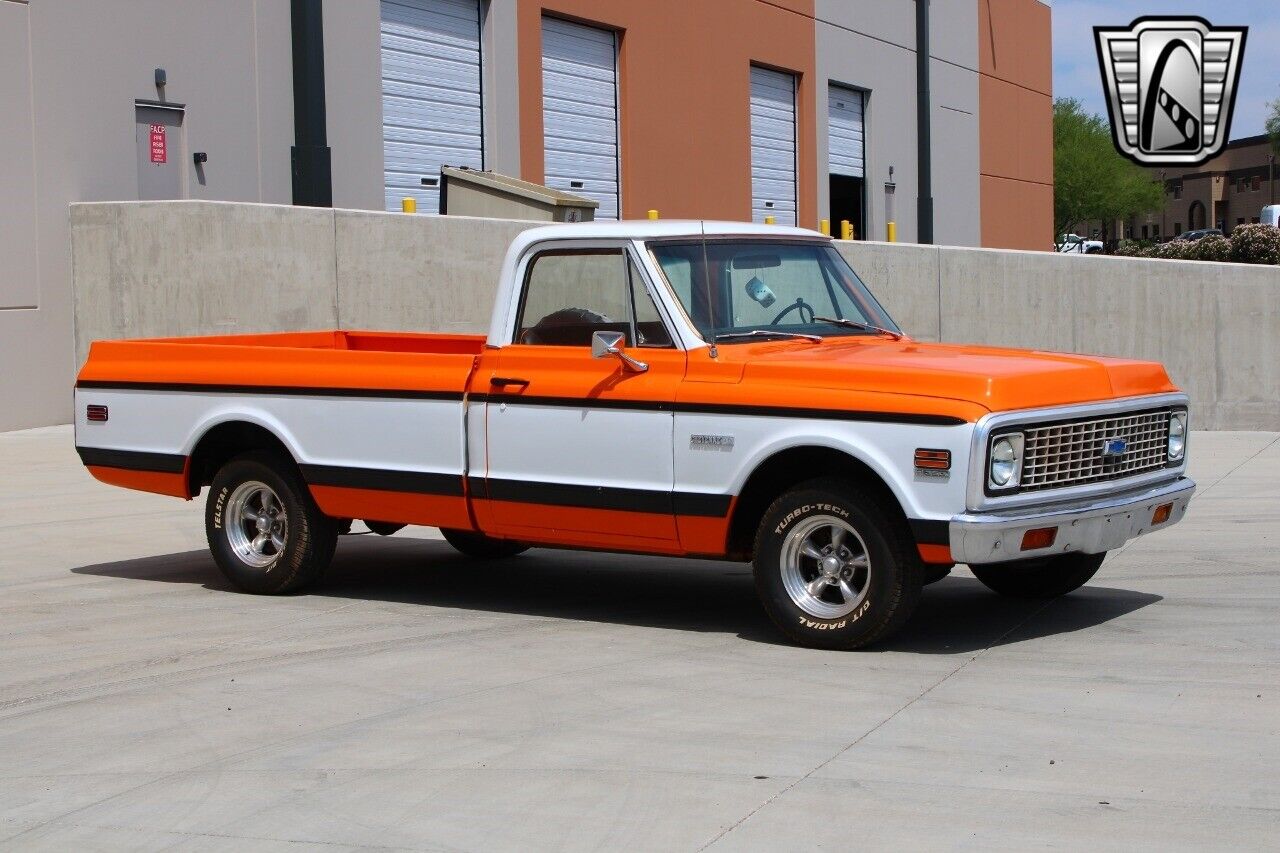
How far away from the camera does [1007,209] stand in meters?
47.4

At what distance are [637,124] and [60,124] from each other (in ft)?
40.7

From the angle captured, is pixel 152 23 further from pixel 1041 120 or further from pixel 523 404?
pixel 1041 120

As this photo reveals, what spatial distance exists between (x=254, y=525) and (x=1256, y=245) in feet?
82.8

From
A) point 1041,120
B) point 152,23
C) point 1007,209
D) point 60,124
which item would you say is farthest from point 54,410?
point 1041,120

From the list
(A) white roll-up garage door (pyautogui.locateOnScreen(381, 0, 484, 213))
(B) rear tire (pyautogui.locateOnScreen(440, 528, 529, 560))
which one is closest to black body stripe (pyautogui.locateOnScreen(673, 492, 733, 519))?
(B) rear tire (pyautogui.locateOnScreen(440, 528, 529, 560))

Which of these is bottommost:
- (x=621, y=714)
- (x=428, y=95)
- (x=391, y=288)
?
(x=621, y=714)

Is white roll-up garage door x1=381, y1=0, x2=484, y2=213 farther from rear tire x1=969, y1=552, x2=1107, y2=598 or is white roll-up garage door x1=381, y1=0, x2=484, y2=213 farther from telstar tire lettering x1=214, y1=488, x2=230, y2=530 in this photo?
rear tire x1=969, y1=552, x2=1107, y2=598

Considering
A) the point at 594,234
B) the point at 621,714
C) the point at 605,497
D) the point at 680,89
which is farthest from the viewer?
the point at 680,89

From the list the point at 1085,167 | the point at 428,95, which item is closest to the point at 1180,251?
the point at 428,95

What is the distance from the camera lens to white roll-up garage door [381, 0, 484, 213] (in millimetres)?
23609

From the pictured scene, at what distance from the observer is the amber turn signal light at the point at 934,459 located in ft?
23.5

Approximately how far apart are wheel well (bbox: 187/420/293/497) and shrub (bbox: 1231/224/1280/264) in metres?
24.1

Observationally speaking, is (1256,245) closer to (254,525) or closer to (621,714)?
(254,525)

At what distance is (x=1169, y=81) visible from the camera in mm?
19359
